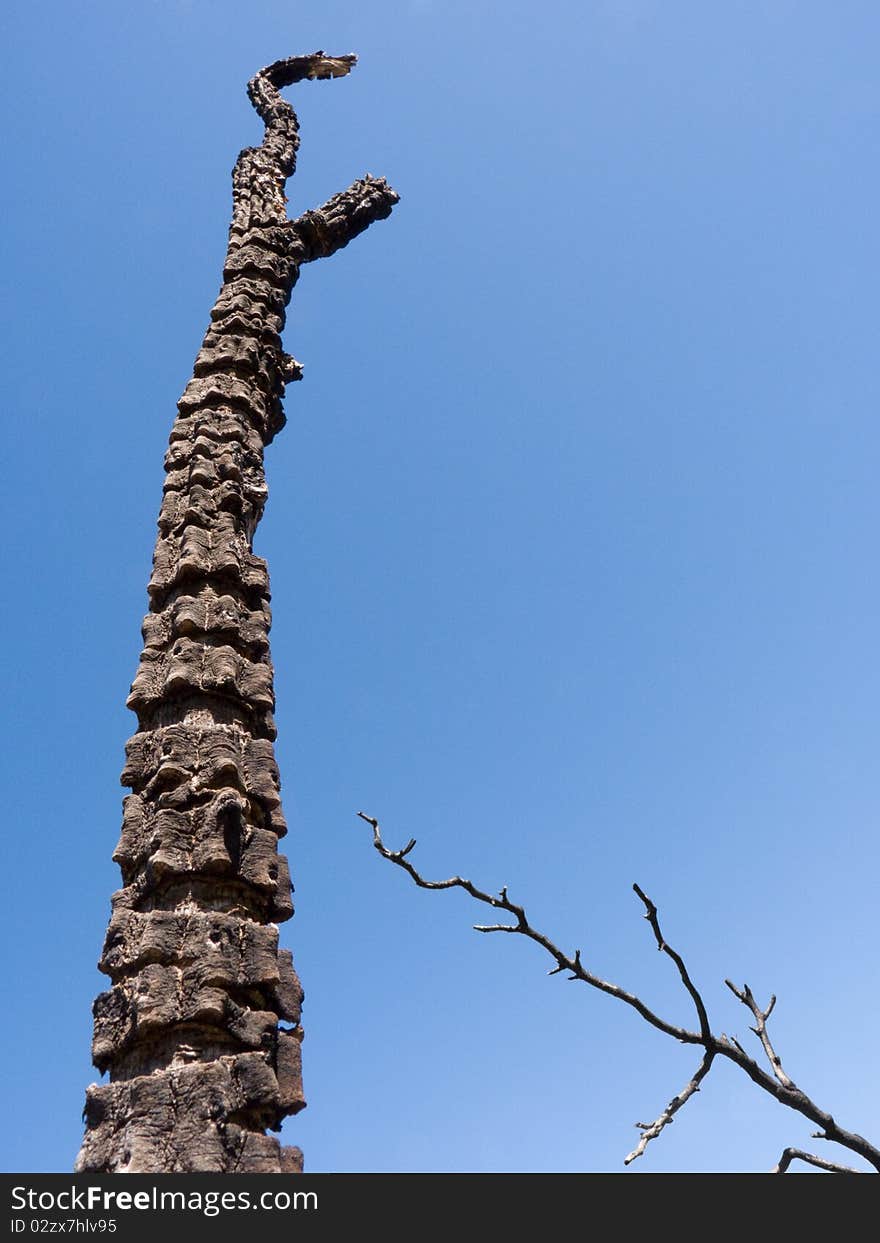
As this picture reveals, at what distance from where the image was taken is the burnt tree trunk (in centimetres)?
314

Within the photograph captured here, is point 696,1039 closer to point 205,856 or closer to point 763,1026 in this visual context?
point 763,1026

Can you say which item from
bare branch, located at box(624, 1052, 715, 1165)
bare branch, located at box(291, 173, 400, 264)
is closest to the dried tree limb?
bare branch, located at box(624, 1052, 715, 1165)

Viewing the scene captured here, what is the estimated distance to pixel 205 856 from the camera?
3.69 m

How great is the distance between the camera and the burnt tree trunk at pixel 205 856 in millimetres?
3145

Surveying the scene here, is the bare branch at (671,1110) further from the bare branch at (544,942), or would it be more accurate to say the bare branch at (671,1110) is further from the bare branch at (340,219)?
the bare branch at (340,219)

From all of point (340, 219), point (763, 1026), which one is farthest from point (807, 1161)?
point (340, 219)

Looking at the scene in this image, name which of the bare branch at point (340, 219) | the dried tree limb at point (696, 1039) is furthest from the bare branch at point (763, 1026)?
the bare branch at point (340, 219)

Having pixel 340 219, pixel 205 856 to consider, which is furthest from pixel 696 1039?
pixel 340 219

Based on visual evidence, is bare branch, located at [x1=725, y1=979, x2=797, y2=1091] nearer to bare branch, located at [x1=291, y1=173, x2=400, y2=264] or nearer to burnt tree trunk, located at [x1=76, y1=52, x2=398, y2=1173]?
burnt tree trunk, located at [x1=76, y1=52, x2=398, y2=1173]

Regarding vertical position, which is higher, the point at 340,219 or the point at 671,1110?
the point at 340,219

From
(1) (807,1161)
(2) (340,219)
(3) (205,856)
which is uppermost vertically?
(2) (340,219)

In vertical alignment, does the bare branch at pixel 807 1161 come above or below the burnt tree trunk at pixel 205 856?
below

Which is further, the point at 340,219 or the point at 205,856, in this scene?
the point at 340,219

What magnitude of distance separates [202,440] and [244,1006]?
3.29 meters
